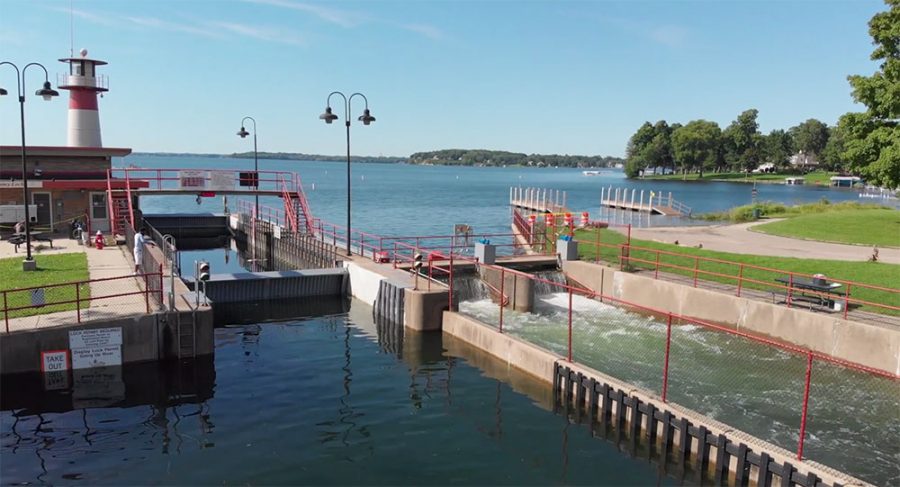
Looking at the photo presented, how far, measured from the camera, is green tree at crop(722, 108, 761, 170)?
593 ft

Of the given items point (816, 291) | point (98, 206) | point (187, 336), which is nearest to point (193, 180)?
point (98, 206)

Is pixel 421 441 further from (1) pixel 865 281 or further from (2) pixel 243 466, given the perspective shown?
(1) pixel 865 281

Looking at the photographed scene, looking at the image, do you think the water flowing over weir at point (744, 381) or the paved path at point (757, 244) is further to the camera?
the paved path at point (757, 244)

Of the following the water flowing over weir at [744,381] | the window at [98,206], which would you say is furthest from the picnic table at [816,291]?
the window at [98,206]

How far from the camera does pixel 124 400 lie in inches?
577

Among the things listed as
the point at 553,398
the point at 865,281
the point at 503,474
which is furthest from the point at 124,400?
the point at 865,281

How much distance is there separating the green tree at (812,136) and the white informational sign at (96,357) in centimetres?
21653

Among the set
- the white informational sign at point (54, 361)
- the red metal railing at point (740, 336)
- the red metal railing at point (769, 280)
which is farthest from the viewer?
the red metal railing at point (769, 280)

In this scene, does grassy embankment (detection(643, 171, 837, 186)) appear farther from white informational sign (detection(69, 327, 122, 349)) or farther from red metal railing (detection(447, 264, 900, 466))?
white informational sign (detection(69, 327, 122, 349))

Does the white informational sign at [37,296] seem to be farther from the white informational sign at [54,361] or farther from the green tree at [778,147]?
the green tree at [778,147]

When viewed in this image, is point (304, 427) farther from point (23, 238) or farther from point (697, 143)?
point (697, 143)

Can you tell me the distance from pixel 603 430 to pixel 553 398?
190 centimetres

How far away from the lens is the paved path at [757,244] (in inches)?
1101

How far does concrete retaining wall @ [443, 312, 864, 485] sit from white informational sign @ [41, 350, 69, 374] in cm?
1074
